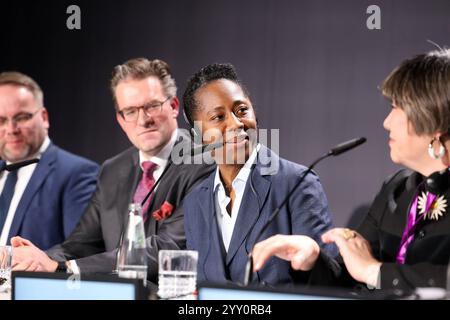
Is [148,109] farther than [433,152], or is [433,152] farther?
[148,109]

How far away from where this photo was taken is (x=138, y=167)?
3465mm

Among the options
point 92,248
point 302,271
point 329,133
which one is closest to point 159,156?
point 92,248

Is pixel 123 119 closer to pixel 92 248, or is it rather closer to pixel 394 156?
pixel 92 248

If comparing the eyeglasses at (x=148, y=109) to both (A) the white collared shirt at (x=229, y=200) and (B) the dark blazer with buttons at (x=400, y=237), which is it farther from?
(B) the dark blazer with buttons at (x=400, y=237)

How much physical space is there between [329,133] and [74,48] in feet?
5.40

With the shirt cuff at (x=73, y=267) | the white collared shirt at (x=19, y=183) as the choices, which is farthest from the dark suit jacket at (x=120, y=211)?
the white collared shirt at (x=19, y=183)

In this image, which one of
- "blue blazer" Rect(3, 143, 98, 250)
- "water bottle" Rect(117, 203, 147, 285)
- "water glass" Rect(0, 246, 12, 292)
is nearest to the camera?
"water bottle" Rect(117, 203, 147, 285)

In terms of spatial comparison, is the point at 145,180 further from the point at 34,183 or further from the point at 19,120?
the point at 19,120

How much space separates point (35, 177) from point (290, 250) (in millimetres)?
2287

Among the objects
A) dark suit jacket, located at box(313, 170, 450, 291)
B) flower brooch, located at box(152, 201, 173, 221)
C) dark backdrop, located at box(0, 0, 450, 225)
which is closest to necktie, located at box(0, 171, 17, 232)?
dark backdrop, located at box(0, 0, 450, 225)

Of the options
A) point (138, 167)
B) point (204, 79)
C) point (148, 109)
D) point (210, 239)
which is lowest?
point (210, 239)

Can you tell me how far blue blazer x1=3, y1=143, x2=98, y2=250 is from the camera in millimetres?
3838

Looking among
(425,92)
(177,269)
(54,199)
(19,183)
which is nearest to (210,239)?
(177,269)

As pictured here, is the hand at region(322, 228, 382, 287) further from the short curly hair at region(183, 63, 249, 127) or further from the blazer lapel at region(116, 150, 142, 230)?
the blazer lapel at region(116, 150, 142, 230)
